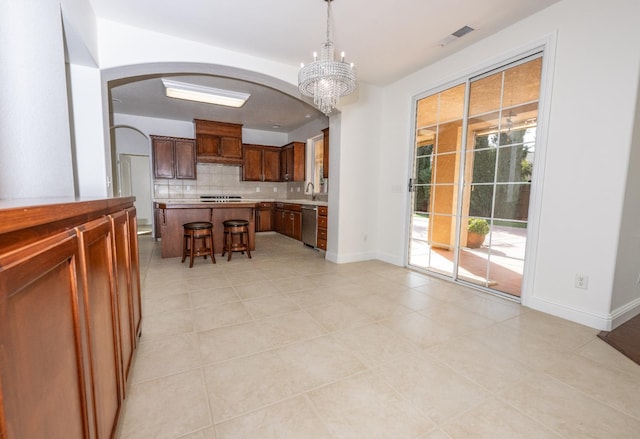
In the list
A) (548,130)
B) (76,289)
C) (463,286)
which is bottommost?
(463,286)

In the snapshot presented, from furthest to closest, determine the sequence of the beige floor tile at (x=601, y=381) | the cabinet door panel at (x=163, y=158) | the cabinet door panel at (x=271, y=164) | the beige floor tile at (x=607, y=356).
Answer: the cabinet door panel at (x=271, y=164), the cabinet door panel at (x=163, y=158), the beige floor tile at (x=607, y=356), the beige floor tile at (x=601, y=381)

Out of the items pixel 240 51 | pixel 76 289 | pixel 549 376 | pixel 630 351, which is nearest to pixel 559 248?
pixel 630 351

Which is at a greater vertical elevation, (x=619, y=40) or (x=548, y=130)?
(x=619, y=40)

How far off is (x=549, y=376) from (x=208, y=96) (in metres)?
5.22

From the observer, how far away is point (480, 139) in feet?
10.2

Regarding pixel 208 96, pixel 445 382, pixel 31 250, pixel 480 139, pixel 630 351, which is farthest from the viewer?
pixel 208 96

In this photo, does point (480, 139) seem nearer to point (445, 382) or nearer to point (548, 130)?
point (548, 130)

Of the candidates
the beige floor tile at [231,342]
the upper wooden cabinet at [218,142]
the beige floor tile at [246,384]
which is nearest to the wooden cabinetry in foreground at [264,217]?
the upper wooden cabinet at [218,142]

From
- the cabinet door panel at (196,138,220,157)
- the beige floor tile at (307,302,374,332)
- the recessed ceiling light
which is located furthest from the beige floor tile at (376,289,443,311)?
the cabinet door panel at (196,138,220,157)

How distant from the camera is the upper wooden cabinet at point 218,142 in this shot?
5.91 m

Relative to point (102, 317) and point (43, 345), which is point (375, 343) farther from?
point (43, 345)

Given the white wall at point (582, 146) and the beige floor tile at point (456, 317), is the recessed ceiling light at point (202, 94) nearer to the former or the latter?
the white wall at point (582, 146)

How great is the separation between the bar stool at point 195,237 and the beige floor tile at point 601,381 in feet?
12.6

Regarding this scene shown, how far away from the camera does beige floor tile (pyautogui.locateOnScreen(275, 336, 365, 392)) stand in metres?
1.60
